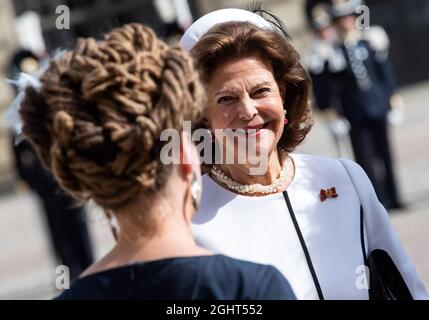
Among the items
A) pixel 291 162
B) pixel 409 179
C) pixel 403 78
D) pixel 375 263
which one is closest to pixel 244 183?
pixel 291 162

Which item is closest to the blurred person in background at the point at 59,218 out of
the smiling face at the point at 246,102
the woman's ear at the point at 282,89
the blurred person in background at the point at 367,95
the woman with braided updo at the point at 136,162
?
the blurred person in background at the point at 367,95

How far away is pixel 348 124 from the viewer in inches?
342

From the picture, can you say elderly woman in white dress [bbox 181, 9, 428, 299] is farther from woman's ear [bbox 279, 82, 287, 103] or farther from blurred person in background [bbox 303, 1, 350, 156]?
blurred person in background [bbox 303, 1, 350, 156]

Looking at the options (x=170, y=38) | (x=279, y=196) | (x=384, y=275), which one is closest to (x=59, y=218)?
(x=170, y=38)

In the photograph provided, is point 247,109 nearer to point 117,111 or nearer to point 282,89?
point 282,89

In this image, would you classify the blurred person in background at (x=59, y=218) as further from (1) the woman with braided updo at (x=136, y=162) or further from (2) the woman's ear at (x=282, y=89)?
(1) the woman with braided updo at (x=136, y=162)

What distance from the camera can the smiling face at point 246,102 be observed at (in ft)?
8.40

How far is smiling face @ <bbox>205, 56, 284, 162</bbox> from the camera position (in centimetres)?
256

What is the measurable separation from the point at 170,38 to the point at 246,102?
554cm

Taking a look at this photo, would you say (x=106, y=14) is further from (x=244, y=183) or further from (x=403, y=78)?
(x=244, y=183)

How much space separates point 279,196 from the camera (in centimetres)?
256

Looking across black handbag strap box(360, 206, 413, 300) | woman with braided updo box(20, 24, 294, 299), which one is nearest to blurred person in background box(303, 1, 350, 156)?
black handbag strap box(360, 206, 413, 300)

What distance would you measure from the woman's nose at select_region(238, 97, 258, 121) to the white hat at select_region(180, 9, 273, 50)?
0.19m
